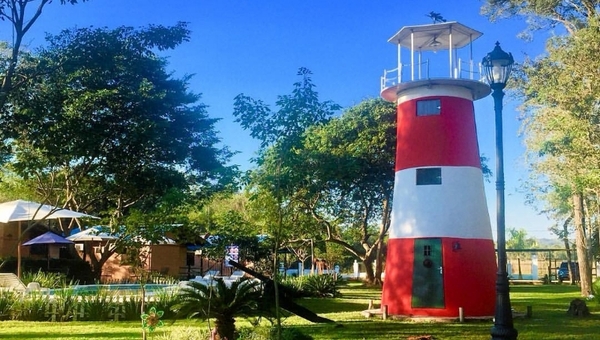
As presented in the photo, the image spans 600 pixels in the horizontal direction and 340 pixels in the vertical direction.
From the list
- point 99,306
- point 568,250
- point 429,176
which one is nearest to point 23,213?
point 99,306

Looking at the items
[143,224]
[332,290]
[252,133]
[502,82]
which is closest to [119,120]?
[332,290]

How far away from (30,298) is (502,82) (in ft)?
41.2

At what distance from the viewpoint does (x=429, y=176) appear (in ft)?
56.2

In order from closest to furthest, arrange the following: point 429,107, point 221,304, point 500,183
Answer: point 500,183 < point 221,304 < point 429,107

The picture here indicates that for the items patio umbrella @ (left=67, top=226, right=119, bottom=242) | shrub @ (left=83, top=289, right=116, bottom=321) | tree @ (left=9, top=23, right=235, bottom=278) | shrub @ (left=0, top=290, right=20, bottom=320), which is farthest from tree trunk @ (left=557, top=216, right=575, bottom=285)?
shrub @ (left=0, top=290, right=20, bottom=320)

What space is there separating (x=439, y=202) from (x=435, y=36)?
15.9 feet

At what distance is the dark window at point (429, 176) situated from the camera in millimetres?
17016

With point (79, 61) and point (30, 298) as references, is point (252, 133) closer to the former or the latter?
point (79, 61)

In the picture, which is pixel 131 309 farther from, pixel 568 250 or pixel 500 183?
pixel 568 250

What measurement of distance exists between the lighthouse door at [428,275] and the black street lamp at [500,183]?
7.51m

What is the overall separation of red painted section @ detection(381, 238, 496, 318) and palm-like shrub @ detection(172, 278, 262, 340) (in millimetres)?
7295

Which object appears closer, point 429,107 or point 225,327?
point 225,327

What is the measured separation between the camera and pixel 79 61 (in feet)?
47.4

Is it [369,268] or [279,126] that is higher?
[279,126]
